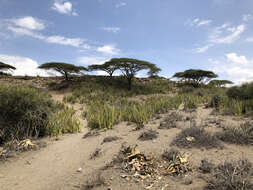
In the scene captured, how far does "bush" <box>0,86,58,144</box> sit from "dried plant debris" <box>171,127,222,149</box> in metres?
5.12

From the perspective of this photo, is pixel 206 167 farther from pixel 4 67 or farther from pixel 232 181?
pixel 4 67

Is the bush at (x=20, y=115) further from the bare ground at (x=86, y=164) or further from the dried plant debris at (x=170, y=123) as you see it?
the dried plant debris at (x=170, y=123)

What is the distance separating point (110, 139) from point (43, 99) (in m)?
3.84

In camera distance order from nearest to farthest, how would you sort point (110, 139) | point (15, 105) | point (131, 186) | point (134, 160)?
point (131, 186) → point (134, 160) → point (110, 139) → point (15, 105)

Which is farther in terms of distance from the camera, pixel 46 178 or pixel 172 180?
pixel 46 178

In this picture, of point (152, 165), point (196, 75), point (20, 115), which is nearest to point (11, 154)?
point (20, 115)

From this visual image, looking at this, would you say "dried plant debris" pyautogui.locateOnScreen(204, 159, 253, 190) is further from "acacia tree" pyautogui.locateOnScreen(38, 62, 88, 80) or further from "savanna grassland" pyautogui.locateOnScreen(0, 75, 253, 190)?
"acacia tree" pyautogui.locateOnScreen(38, 62, 88, 80)

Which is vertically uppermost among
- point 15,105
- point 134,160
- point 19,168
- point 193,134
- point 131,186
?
point 15,105

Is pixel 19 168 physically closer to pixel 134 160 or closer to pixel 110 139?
pixel 110 139

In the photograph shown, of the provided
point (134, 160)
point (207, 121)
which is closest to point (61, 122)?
point (134, 160)

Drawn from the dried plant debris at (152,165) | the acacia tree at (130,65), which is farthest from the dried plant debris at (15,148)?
the acacia tree at (130,65)

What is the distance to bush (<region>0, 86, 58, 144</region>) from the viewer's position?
17.1 feet

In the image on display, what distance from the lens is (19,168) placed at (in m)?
3.63

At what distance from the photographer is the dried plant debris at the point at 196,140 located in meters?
3.71
